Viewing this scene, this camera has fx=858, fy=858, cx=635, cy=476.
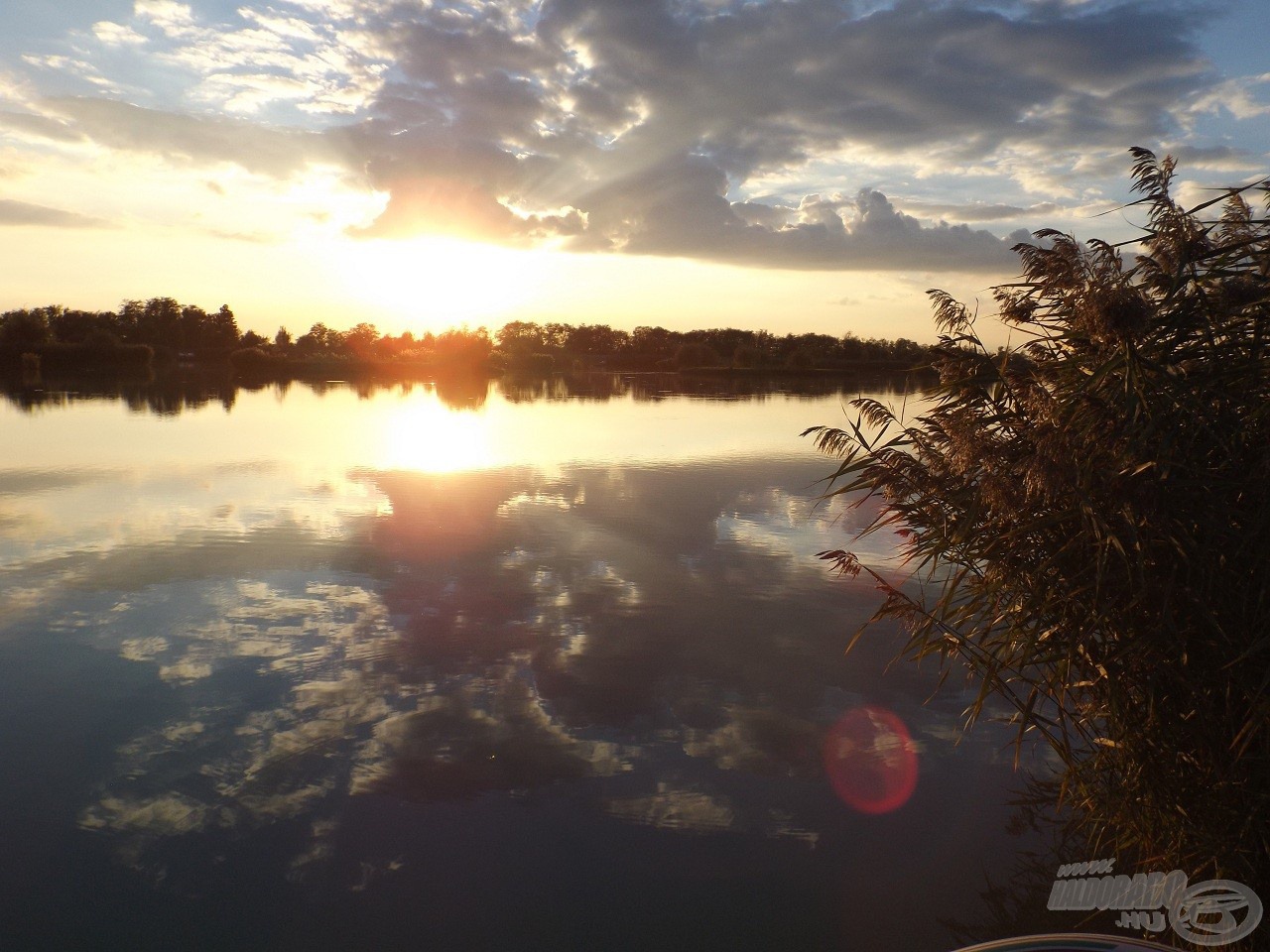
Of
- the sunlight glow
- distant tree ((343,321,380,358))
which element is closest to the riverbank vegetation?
the sunlight glow

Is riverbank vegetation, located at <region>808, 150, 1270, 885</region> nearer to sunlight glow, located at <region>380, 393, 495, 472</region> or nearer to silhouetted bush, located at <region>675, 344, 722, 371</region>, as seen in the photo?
sunlight glow, located at <region>380, 393, 495, 472</region>

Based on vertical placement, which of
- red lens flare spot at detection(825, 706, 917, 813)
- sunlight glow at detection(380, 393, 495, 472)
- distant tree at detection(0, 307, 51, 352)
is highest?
distant tree at detection(0, 307, 51, 352)

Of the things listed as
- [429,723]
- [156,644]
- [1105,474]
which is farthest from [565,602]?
[1105,474]

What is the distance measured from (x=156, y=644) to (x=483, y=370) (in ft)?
310

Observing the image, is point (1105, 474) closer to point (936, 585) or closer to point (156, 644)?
point (936, 585)

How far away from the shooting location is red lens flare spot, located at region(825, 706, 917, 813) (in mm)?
6859

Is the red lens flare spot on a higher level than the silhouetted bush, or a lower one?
lower

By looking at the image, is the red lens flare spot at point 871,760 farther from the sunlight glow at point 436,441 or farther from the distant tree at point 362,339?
the distant tree at point 362,339

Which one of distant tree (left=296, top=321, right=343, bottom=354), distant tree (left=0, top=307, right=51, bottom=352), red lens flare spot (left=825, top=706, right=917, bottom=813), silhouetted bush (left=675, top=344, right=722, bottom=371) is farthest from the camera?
distant tree (left=296, top=321, right=343, bottom=354)

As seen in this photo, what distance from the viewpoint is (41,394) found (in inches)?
1930

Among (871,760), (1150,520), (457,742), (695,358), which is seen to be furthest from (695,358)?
(1150,520)

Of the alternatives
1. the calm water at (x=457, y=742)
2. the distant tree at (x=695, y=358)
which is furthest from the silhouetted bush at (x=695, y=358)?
the calm water at (x=457, y=742)

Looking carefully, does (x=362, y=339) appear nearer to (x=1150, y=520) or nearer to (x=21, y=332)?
(x=21, y=332)

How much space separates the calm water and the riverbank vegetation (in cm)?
164
